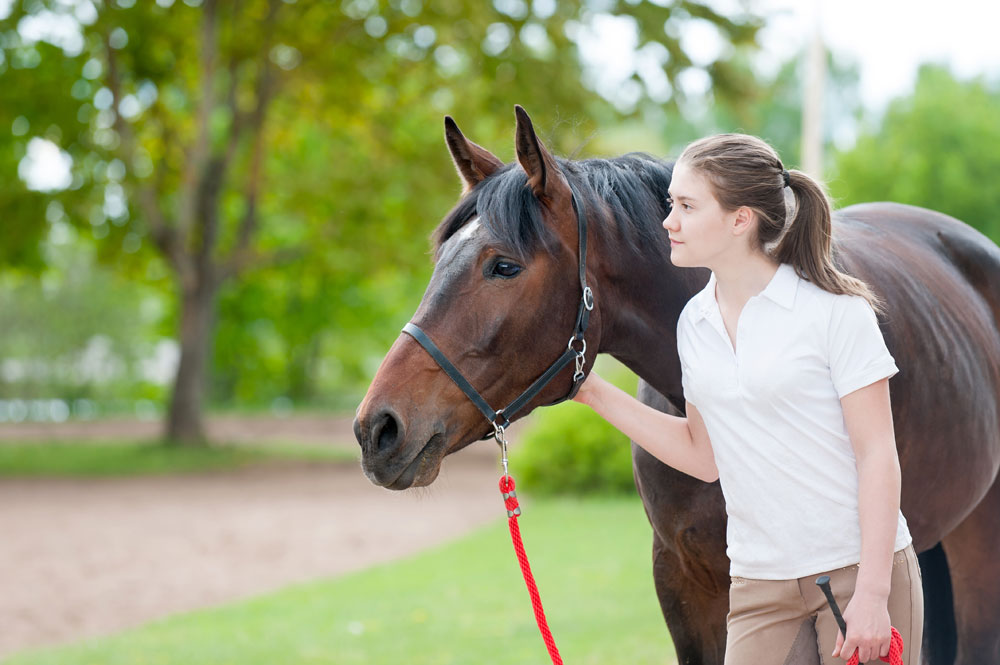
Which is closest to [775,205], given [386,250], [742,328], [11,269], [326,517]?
[742,328]

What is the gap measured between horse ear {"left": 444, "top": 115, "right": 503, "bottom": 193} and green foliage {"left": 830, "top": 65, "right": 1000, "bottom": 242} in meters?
19.7

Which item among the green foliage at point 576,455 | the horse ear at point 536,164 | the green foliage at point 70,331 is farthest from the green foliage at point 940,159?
the horse ear at point 536,164

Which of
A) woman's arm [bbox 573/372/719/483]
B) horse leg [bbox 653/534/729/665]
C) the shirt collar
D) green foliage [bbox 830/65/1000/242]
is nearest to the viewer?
the shirt collar

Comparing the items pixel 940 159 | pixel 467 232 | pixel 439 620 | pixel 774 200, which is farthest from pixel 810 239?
pixel 940 159

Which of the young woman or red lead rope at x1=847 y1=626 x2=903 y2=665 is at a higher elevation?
the young woman

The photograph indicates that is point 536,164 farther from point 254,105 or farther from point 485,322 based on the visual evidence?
point 254,105

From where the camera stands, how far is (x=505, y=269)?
2.15 m

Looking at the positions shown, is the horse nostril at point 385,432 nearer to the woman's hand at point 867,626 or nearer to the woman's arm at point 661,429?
the woman's arm at point 661,429

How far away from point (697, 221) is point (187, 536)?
9.56 meters

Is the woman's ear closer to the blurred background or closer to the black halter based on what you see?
the black halter

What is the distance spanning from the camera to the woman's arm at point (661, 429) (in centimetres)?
225

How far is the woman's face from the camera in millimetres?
1993

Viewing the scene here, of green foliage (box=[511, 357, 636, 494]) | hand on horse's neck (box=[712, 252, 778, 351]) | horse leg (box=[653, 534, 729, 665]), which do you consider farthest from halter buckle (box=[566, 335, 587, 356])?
green foliage (box=[511, 357, 636, 494])

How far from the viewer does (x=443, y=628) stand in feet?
21.1
